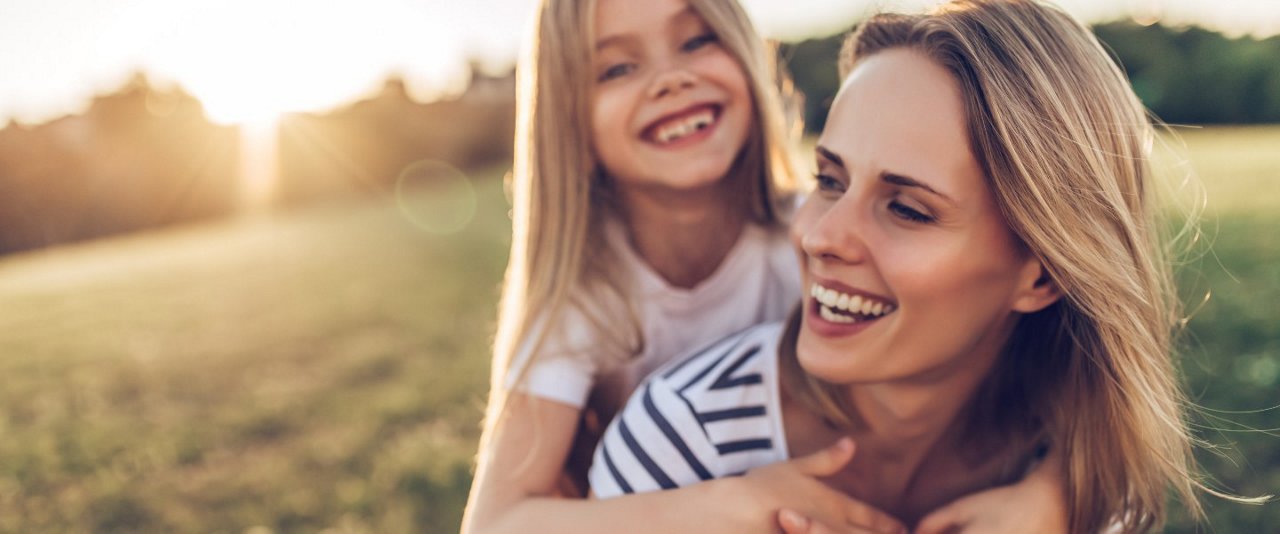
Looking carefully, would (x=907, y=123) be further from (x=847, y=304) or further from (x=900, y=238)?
(x=847, y=304)

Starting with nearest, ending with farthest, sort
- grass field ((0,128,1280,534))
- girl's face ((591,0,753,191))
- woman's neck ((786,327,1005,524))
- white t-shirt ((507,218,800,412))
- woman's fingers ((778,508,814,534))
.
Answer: woman's fingers ((778,508,814,534)) < woman's neck ((786,327,1005,524)) < girl's face ((591,0,753,191)) < white t-shirt ((507,218,800,412)) < grass field ((0,128,1280,534))

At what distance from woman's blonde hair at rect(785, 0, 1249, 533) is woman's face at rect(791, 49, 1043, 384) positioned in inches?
2.6

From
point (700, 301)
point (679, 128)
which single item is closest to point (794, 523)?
point (700, 301)

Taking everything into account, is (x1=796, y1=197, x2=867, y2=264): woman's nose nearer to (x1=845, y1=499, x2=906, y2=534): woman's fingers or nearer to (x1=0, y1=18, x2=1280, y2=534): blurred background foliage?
(x1=845, y1=499, x2=906, y2=534): woman's fingers

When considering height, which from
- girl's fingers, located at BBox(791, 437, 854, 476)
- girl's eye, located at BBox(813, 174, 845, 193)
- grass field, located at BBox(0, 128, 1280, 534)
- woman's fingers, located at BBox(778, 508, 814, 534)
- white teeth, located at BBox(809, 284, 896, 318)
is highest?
girl's eye, located at BBox(813, 174, 845, 193)

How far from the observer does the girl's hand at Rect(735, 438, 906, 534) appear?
222 cm

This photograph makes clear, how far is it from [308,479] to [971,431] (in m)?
3.31

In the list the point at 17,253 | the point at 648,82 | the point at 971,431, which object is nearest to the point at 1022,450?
the point at 971,431

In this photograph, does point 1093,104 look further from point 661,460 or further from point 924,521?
point 661,460

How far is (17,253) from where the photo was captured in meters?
18.3

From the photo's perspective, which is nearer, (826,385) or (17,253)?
(826,385)

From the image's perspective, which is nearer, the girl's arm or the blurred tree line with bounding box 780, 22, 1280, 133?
the girl's arm

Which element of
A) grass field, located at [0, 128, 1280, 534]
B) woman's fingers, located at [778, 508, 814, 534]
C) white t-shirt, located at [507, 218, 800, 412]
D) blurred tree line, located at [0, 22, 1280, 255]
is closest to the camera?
woman's fingers, located at [778, 508, 814, 534]

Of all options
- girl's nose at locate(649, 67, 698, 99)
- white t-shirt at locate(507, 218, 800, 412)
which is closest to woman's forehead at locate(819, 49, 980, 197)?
girl's nose at locate(649, 67, 698, 99)
